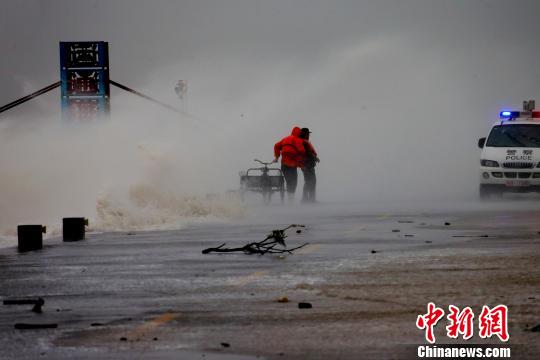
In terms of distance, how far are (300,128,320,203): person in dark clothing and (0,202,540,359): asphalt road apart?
46.2 feet

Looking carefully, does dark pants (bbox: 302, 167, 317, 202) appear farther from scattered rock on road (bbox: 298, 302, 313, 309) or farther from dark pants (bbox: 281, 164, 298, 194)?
scattered rock on road (bbox: 298, 302, 313, 309)

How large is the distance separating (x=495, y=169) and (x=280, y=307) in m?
23.2

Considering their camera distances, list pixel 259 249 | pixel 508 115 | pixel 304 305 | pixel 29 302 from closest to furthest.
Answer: pixel 304 305
pixel 29 302
pixel 259 249
pixel 508 115

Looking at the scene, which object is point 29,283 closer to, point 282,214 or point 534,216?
point 534,216

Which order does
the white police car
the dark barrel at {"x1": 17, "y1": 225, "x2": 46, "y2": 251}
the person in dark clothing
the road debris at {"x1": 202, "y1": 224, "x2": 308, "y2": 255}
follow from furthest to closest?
the person in dark clothing < the white police car < the dark barrel at {"x1": 17, "y1": 225, "x2": 46, "y2": 251} < the road debris at {"x1": 202, "y1": 224, "x2": 308, "y2": 255}

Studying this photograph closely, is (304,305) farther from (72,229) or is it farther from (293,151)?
(293,151)

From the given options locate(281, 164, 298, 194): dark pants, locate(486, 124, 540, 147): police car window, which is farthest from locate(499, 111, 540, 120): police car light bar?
locate(281, 164, 298, 194): dark pants

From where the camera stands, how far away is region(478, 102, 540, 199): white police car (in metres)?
33.4

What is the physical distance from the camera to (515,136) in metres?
34.2

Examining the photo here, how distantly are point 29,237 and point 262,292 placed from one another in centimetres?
687

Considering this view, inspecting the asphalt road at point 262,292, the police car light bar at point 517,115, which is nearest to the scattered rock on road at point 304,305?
the asphalt road at point 262,292

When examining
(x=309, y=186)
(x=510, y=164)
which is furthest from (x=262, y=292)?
(x=309, y=186)

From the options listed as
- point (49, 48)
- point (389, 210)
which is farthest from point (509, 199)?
point (49, 48)

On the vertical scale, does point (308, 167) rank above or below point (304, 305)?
above
